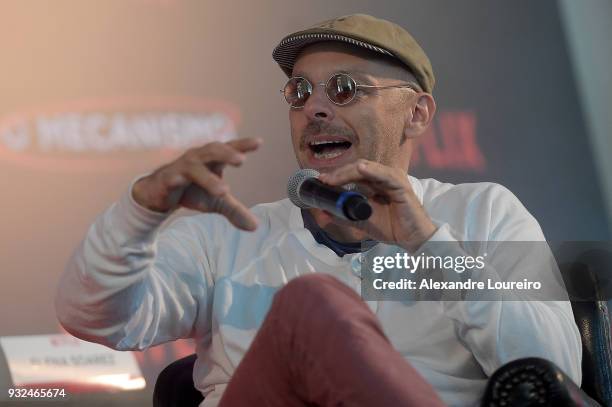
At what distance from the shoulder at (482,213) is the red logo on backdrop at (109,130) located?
1406 millimetres

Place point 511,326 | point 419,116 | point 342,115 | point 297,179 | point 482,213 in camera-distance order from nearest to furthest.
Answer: point 511,326 < point 297,179 < point 482,213 < point 342,115 < point 419,116

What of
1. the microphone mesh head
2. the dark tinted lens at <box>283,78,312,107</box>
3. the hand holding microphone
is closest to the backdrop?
the dark tinted lens at <box>283,78,312,107</box>

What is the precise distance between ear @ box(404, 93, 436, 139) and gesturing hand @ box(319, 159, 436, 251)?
0.46 m

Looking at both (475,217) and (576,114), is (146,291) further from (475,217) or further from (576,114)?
(576,114)

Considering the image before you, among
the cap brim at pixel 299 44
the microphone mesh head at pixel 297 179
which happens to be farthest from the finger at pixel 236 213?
the cap brim at pixel 299 44

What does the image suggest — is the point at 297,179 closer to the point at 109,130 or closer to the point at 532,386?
the point at 532,386

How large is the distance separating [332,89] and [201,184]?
0.66 m

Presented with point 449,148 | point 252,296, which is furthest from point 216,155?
point 449,148

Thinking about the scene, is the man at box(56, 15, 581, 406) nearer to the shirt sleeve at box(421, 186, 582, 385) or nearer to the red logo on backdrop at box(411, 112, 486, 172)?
the shirt sleeve at box(421, 186, 582, 385)

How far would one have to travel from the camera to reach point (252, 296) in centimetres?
175

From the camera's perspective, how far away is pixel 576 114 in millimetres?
3279

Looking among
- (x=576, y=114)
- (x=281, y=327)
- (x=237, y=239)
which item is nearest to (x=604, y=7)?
(x=576, y=114)

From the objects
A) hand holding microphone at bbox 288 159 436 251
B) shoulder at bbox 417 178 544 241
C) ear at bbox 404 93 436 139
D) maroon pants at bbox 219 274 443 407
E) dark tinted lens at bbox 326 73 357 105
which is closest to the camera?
maroon pants at bbox 219 274 443 407

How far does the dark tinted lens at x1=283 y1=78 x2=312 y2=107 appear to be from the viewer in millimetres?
1916
